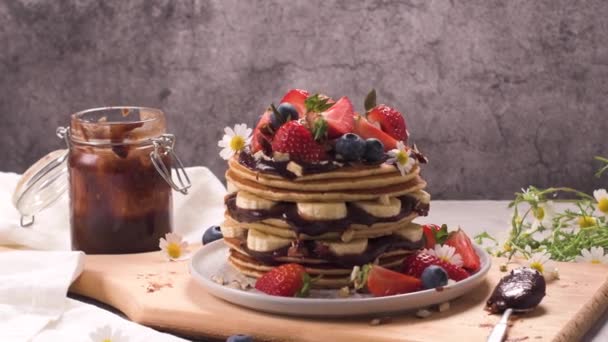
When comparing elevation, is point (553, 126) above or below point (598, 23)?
below

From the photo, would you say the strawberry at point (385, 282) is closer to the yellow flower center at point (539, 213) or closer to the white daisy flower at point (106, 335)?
the white daisy flower at point (106, 335)

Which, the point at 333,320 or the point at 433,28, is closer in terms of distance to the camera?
the point at 333,320

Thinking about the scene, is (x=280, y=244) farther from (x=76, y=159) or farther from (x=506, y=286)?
(x=76, y=159)

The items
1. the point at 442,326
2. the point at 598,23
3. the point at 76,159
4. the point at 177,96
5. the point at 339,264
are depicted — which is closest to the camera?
the point at 442,326

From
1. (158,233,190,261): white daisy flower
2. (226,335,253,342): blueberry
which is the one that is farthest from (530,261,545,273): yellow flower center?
(158,233,190,261): white daisy flower

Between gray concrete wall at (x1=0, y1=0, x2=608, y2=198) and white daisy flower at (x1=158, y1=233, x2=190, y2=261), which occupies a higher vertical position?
gray concrete wall at (x1=0, y1=0, x2=608, y2=198)

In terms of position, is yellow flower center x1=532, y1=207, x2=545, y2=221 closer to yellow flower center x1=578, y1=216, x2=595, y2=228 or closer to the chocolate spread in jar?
yellow flower center x1=578, y1=216, x2=595, y2=228

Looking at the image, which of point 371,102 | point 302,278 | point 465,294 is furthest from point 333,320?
point 371,102
